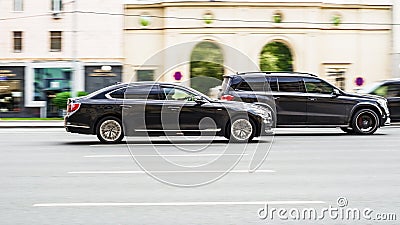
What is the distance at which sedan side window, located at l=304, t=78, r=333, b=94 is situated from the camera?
21503mm

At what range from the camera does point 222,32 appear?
145 ft

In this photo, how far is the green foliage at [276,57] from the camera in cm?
4443

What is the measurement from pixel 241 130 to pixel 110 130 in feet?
10.7

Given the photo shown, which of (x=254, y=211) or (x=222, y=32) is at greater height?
(x=222, y=32)

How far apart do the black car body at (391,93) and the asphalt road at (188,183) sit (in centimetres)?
931

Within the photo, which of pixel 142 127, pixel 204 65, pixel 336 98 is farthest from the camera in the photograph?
pixel 204 65

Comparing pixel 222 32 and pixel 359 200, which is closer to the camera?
pixel 359 200

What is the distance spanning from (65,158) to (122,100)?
11.8 feet

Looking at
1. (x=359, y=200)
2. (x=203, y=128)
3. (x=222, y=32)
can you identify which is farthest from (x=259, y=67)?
(x=359, y=200)

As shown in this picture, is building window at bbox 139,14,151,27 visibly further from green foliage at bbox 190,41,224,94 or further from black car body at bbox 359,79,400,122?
black car body at bbox 359,79,400,122

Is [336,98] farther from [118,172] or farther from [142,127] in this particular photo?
[118,172]

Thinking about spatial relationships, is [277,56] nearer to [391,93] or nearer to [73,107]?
[391,93]

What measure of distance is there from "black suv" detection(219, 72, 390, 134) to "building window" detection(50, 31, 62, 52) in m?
22.8

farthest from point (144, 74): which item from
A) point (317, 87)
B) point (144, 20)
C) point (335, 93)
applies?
point (335, 93)
